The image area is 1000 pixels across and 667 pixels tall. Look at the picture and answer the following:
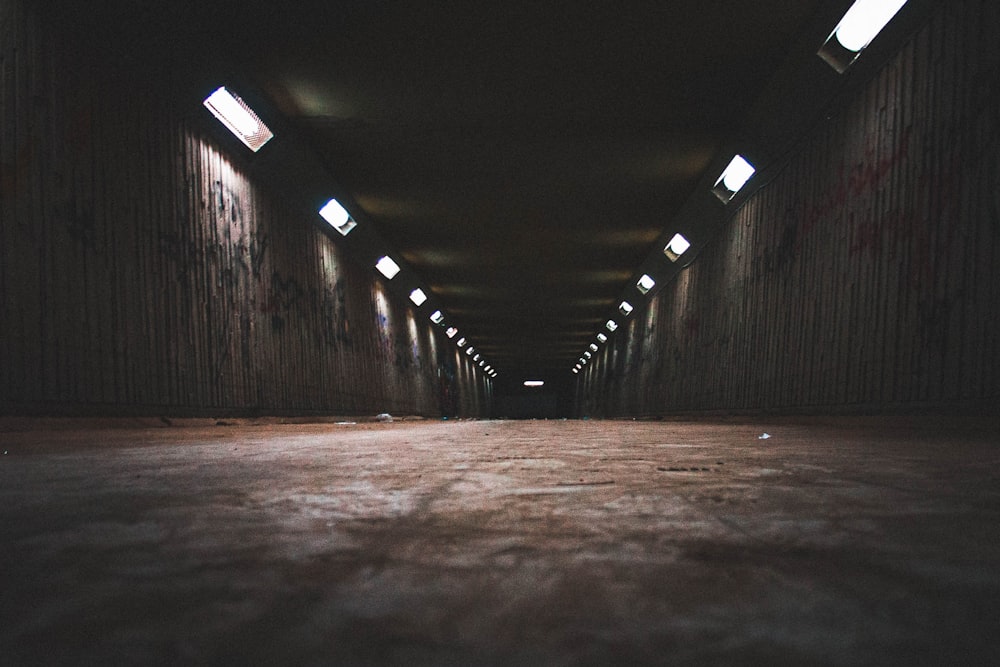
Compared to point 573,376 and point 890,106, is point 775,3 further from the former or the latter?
point 573,376

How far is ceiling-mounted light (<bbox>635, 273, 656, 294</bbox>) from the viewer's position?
14.3m

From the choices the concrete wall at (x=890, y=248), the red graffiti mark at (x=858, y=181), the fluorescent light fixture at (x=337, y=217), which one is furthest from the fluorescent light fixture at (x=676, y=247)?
the fluorescent light fixture at (x=337, y=217)

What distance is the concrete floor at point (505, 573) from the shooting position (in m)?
0.50

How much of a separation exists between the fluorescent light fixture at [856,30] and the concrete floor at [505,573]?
195 inches

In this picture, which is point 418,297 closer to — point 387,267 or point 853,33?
point 387,267

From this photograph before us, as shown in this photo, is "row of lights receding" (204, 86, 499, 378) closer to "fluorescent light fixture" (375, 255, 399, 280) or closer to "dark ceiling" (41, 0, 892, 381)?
"dark ceiling" (41, 0, 892, 381)

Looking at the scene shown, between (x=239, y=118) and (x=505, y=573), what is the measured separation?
24.3 feet

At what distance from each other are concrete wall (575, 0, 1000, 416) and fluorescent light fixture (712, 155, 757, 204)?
0.98 ft

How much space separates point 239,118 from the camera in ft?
22.7

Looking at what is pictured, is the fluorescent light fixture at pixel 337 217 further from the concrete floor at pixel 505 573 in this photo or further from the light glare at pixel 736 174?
the concrete floor at pixel 505 573

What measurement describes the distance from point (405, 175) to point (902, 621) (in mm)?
9185

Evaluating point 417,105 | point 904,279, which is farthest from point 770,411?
point 417,105

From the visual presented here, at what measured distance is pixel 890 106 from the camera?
4.90 m

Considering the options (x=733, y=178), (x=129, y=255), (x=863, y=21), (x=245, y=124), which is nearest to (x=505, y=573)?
(x=129, y=255)
